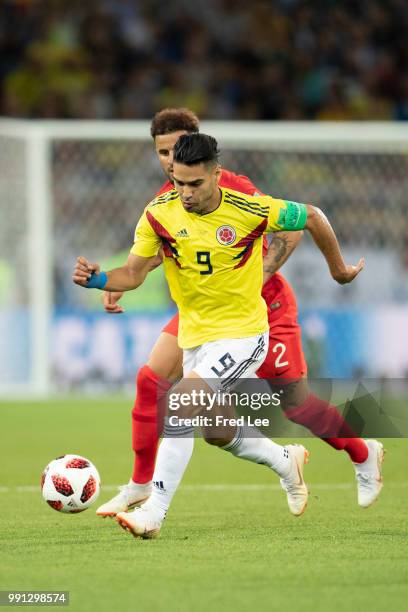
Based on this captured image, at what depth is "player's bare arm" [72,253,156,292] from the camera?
5.76m

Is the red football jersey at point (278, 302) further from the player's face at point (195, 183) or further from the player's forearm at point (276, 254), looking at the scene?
the player's face at point (195, 183)

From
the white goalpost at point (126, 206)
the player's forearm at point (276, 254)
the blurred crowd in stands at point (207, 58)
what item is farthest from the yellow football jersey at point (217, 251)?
the blurred crowd in stands at point (207, 58)

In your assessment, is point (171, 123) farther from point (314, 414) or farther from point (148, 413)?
point (314, 414)

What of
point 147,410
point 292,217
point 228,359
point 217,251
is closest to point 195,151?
point 217,251

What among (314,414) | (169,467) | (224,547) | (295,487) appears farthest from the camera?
(314,414)

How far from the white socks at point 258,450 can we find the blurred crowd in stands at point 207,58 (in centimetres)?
1098

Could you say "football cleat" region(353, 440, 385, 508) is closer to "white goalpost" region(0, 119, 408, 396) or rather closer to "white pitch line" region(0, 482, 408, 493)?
"white pitch line" region(0, 482, 408, 493)

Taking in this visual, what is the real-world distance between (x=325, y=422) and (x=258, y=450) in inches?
23.2

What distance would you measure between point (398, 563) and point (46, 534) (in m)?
1.71

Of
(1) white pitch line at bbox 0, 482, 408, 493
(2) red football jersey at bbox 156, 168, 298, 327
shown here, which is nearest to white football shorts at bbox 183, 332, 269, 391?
(2) red football jersey at bbox 156, 168, 298, 327

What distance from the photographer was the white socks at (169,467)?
5816 mm

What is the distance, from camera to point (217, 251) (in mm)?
5941

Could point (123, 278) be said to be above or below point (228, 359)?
above

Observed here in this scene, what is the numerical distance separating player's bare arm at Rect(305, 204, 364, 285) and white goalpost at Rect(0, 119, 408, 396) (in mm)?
7730
